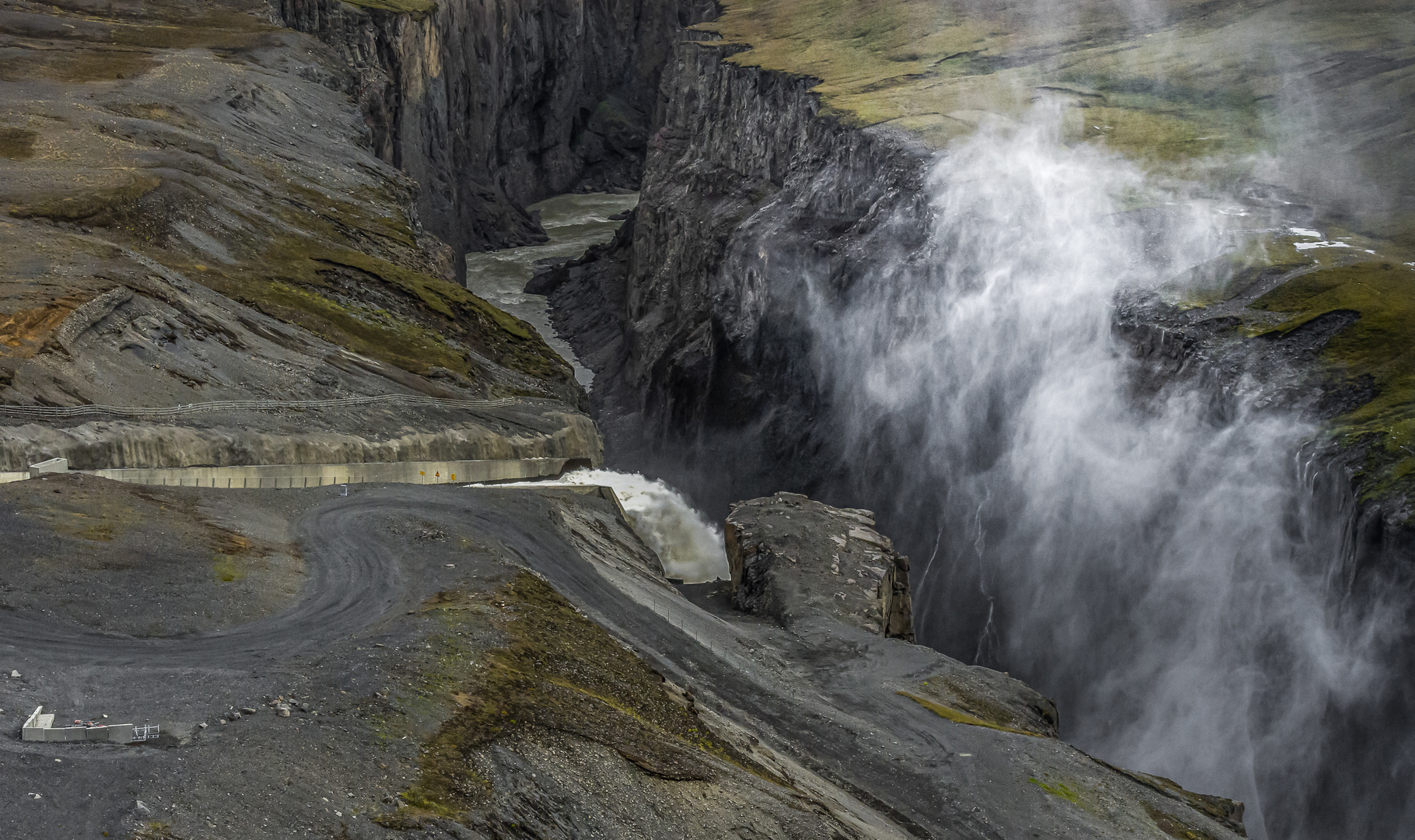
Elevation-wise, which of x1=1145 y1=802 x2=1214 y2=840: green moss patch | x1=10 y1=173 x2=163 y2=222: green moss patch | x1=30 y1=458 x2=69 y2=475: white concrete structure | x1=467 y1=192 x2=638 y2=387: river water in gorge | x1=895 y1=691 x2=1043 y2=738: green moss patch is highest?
x1=10 y1=173 x2=163 y2=222: green moss patch

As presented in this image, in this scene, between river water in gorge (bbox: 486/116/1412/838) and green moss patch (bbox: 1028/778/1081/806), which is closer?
green moss patch (bbox: 1028/778/1081/806)

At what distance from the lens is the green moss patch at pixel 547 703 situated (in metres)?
17.4

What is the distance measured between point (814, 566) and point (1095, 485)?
16303mm

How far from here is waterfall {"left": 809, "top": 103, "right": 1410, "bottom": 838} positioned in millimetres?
39594

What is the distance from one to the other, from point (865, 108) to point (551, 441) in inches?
1512

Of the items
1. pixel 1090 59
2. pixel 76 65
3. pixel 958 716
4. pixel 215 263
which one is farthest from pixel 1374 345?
pixel 76 65

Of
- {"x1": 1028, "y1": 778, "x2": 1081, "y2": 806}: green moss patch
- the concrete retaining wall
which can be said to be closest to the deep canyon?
{"x1": 1028, "y1": 778, "x2": 1081, "y2": 806}: green moss patch

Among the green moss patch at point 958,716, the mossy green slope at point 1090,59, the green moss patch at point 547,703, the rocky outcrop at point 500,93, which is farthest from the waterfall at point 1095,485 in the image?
the rocky outcrop at point 500,93

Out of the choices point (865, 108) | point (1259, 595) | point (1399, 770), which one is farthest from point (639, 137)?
point (1399, 770)

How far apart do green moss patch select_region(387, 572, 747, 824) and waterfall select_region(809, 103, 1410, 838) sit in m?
24.1

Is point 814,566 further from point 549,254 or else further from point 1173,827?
point 549,254

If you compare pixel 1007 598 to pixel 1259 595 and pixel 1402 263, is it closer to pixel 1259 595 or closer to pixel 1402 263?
pixel 1259 595

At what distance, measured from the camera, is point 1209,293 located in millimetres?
48375

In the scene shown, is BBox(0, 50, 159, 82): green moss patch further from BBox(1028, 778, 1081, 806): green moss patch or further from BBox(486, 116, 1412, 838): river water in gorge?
BBox(1028, 778, 1081, 806): green moss patch
